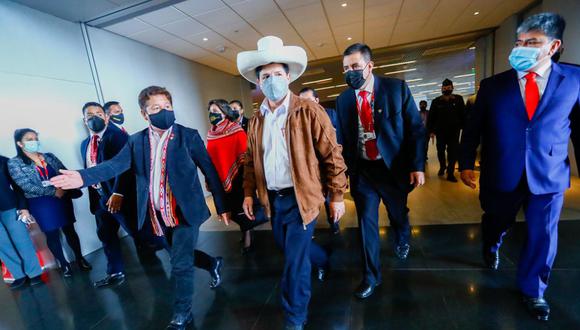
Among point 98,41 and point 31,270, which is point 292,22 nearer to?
point 98,41

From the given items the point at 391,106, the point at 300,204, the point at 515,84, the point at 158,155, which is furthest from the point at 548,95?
the point at 158,155

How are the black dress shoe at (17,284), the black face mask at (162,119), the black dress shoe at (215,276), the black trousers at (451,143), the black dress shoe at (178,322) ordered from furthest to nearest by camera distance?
1. the black trousers at (451,143)
2. the black dress shoe at (17,284)
3. the black dress shoe at (215,276)
4. the black dress shoe at (178,322)
5. the black face mask at (162,119)

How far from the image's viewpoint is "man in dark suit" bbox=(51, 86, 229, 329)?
1.66 meters

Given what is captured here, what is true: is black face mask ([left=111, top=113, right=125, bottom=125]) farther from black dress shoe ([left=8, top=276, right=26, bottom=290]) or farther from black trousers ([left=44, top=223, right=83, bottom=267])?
black dress shoe ([left=8, top=276, right=26, bottom=290])

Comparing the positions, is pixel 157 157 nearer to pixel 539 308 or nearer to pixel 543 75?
pixel 543 75

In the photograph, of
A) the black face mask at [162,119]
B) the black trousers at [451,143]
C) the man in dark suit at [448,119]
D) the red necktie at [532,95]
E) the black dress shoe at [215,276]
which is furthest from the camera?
the black trousers at [451,143]

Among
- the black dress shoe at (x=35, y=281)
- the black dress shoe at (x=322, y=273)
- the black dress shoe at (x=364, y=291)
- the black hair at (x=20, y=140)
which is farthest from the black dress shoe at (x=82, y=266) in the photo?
the black dress shoe at (x=364, y=291)

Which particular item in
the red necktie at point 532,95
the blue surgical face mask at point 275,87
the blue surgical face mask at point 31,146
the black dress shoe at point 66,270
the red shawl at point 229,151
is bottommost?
the black dress shoe at point 66,270

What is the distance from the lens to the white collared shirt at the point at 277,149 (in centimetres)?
148

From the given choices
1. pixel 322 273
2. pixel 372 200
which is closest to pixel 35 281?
pixel 322 273

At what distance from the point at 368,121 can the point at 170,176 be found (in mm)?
1433

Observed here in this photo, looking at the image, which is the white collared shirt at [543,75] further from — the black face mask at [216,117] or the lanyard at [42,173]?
the lanyard at [42,173]

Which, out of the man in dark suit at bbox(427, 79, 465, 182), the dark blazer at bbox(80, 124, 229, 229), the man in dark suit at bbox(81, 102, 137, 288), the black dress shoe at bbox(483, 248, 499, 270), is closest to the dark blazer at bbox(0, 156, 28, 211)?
the man in dark suit at bbox(81, 102, 137, 288)

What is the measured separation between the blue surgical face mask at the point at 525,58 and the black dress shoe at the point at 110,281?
11.7 ft
